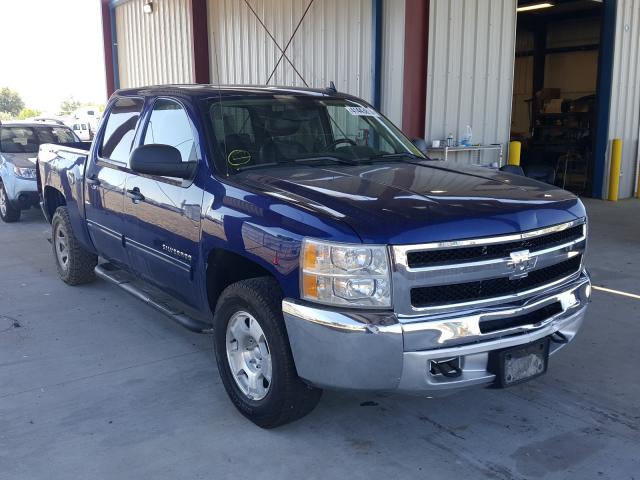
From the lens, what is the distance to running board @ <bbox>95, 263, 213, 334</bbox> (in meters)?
4.13

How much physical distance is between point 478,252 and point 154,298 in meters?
2.62

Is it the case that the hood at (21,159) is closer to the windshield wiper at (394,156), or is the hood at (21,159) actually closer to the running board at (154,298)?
the running board at (154,298)

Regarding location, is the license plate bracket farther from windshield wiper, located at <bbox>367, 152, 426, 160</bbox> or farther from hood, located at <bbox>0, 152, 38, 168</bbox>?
hood, located at <bbox>0, 152, 38, 168</bbox>

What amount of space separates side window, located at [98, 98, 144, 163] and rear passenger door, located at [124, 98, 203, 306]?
296 mm

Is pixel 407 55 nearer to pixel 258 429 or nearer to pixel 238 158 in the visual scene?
pixel 238 158

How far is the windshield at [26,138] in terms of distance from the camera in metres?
10.8

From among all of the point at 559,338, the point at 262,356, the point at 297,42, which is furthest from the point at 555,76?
the point at 262,356

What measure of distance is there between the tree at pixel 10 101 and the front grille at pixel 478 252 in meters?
67.3

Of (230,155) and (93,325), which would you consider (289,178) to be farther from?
(93,325)

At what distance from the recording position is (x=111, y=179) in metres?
5.09

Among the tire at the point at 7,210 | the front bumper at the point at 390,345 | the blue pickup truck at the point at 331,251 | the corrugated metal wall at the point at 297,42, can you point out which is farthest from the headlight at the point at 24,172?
the front bumper at the point at 390,345

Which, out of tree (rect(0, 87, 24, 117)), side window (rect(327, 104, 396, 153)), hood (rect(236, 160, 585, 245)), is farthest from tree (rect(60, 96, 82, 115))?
hood (rect(236, 160, 585, 245))

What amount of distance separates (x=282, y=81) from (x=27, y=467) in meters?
10.4

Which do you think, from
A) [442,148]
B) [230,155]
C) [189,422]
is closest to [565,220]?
[230,155]
